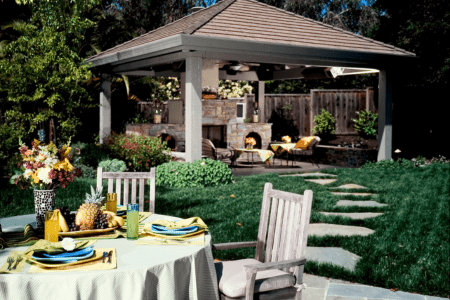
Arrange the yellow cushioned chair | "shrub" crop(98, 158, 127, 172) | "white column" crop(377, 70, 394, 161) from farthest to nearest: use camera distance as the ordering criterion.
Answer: the yellow cushioned chair, "white column" crop(377, 70, 394, 161), "shrub" crop(98, 158, 127, 172)

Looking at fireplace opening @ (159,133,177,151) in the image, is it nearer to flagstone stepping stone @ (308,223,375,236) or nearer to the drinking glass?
flagstone stepping stone @ (308,223,375,236)

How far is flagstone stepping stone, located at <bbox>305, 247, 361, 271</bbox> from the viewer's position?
480cm

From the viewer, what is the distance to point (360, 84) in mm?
22703

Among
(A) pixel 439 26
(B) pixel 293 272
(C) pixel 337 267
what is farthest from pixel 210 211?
(A) pixel 439 26

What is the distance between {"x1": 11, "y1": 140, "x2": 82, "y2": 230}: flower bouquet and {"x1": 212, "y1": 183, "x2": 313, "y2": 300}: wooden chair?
113 centimetres

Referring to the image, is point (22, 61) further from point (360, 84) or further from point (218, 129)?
point (360, 84)

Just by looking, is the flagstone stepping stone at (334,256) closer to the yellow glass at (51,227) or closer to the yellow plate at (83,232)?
the yellow plate at (83,232)

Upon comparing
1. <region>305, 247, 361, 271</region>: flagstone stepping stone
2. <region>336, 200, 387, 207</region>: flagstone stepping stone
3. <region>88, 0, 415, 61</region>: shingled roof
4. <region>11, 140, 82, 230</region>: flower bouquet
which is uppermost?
<region>88, 0, 415, 61</region>: shingled roof

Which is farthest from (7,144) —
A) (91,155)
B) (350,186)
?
(350,186)

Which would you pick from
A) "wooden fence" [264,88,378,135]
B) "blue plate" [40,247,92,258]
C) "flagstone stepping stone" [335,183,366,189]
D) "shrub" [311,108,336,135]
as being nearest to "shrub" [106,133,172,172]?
"flagstone stepping stone" [335,183,366,189]

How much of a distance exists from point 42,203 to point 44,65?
8.94 metres

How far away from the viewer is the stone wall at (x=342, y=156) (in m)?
13.5

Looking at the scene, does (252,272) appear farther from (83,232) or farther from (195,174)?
(195,174)

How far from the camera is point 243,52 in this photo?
1030cm
